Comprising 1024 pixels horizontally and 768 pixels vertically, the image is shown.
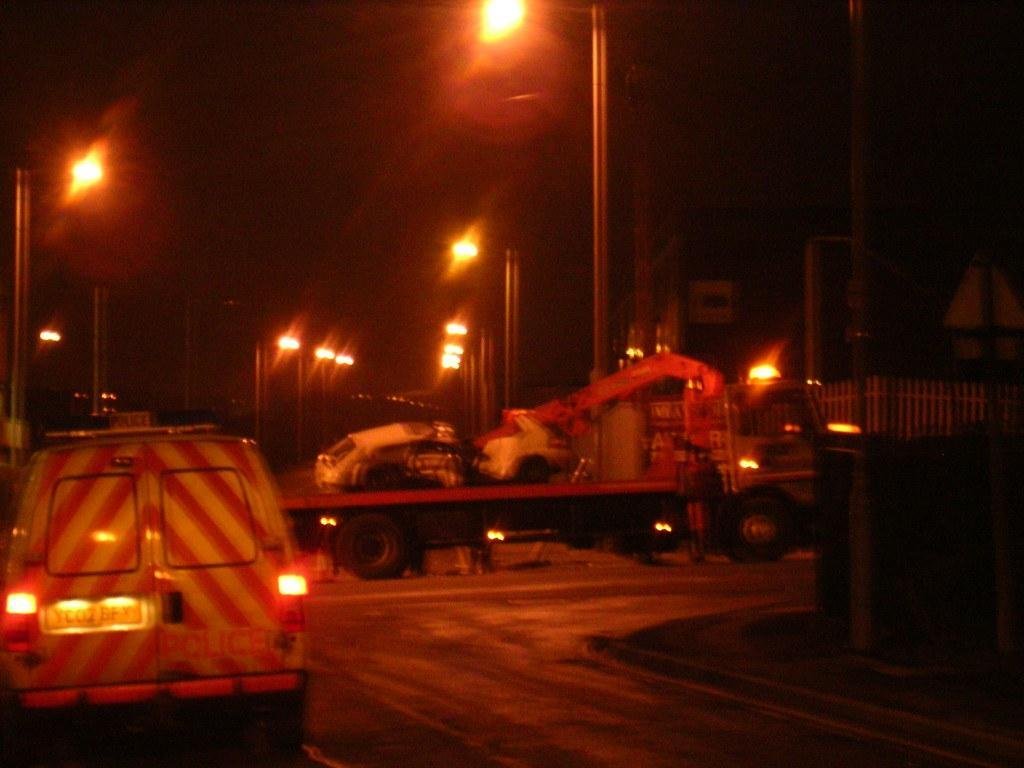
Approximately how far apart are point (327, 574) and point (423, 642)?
380 inches

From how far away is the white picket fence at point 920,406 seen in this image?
16750 millimetres

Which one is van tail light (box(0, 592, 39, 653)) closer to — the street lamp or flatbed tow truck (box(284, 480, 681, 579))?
flatbed tow truck (box(284, 480, 681, 579))

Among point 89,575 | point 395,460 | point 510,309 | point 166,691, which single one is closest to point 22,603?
point 89,575

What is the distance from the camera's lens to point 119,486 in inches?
366

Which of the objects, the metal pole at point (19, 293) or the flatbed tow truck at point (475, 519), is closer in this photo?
the flatbed tow truck at point (475, 519)

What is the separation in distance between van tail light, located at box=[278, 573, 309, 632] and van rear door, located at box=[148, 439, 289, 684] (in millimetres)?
41

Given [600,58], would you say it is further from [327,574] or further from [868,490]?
[868,490]

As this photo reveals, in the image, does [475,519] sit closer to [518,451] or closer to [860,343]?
[518,451]

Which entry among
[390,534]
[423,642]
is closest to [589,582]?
[390,534]

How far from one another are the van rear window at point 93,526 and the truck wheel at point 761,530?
17791 millimetres

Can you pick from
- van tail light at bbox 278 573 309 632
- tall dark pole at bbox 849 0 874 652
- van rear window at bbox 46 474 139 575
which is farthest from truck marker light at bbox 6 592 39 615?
tall dark pole at bbox 849 0 874 652

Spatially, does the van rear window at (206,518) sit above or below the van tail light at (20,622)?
above

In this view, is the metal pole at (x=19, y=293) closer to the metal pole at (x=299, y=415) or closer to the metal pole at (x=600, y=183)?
the metal pole at (x=600, y=183)

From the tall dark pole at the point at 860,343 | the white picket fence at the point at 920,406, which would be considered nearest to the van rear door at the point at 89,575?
the tall dark pole at the point at 860,343
